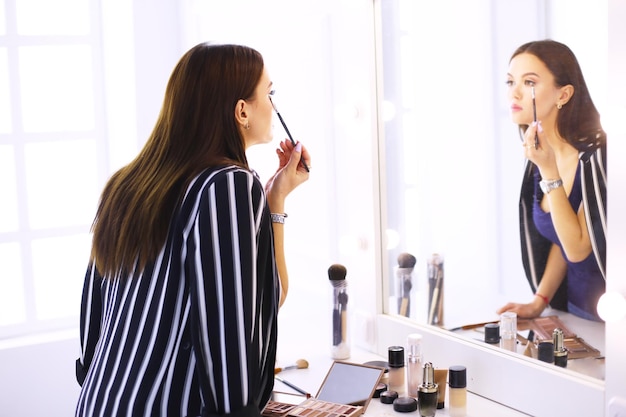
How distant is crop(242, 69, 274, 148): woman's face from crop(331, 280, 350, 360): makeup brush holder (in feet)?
1.60

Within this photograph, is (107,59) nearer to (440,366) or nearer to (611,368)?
(440,366)

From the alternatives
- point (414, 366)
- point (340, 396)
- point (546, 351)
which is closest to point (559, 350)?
point (546, 351)

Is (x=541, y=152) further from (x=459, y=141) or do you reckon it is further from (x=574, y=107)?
(x=459, y=141)

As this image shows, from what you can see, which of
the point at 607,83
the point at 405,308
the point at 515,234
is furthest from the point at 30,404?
the point at 607,83

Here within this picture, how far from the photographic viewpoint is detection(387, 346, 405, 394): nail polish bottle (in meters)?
1.40

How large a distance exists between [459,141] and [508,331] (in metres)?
0.36

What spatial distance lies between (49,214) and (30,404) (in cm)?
66

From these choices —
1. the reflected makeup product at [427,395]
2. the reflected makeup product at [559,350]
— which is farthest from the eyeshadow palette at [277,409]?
the reflected makeup product at [559,350]

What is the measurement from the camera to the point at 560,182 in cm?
122

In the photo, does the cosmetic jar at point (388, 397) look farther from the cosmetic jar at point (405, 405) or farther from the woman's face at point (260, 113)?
the woman's face at point (260, 113)

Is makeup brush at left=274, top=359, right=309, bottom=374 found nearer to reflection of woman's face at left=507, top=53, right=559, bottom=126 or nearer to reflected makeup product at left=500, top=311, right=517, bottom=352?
reflected makeup product at left=500, top=311, right=517, bottom=352

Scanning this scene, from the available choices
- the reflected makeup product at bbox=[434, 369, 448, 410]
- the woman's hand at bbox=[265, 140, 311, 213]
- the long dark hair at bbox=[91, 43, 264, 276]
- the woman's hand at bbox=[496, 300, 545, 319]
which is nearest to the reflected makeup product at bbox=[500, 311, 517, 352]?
the woman's hand at bbox=[496, 300, 545, 319]

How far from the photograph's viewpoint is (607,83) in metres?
1.12

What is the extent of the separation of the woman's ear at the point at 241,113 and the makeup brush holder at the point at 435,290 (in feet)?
1.79
